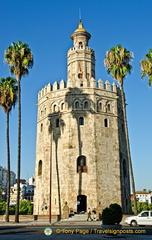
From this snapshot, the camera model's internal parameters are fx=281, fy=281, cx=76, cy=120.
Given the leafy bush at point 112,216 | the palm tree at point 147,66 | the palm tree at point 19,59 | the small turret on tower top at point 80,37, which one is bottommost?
the leafy bush at point 112,216

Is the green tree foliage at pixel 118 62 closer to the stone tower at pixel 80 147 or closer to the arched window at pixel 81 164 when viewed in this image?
the stone tower at pixel 80 147

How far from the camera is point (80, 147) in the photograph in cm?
3216

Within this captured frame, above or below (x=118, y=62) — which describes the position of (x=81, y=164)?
below

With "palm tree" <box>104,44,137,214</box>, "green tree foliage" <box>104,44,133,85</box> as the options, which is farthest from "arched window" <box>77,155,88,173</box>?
"green tree foliage" <box>104,44,133,85</box>

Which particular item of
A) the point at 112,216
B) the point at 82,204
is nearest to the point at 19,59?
the point at 82,204

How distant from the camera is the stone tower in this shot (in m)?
31.0

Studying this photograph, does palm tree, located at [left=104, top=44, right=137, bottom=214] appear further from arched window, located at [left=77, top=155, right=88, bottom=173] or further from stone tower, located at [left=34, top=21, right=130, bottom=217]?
arched window, located at [left=77, top=155, right=88, bottom=173]

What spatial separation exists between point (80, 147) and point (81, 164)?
75.9 inches

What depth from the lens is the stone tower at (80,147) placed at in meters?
31.0

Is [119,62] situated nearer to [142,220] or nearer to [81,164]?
[81,164]

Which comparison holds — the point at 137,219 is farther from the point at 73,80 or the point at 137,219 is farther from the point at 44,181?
the point at 73,80

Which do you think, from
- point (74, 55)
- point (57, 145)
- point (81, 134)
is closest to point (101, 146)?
point (81, 134)

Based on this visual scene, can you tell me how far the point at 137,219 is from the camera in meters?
20.7

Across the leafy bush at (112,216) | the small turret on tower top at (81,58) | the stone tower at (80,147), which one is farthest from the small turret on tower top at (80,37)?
the leafy bush at (112,216)
